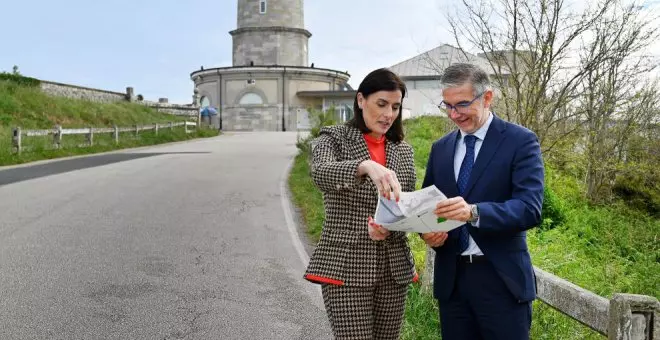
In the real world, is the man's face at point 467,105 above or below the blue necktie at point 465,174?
above

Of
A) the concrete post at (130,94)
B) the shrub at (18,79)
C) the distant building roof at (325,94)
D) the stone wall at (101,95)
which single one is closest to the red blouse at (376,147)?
the shrub at (18,79)

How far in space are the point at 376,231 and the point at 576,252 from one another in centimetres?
800

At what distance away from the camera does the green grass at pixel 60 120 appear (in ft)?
78.1

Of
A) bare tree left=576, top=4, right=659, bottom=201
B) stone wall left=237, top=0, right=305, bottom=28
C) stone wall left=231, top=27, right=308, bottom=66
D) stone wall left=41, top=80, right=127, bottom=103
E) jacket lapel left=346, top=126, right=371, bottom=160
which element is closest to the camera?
jacket lapel left=346, top=126, right=371, bottom=160

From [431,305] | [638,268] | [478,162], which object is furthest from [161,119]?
[478,162]

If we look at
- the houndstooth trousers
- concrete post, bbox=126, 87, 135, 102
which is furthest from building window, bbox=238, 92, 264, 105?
the houndstooth trousers

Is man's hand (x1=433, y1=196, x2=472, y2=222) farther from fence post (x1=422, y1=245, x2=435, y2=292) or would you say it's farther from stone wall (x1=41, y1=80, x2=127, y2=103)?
stone wall (x1=41, y1=80, x2=127, y2=103)

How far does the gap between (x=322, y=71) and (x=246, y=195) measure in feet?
151

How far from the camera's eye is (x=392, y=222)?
2959 millimetres

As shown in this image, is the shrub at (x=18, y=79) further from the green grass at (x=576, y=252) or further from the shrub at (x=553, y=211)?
the shrub at (x=553, y=211)

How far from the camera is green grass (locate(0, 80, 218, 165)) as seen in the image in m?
23.8

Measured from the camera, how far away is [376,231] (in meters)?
3.16

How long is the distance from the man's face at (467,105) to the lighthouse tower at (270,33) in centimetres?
5496

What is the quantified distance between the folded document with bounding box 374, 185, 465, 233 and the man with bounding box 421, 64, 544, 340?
113 mm
